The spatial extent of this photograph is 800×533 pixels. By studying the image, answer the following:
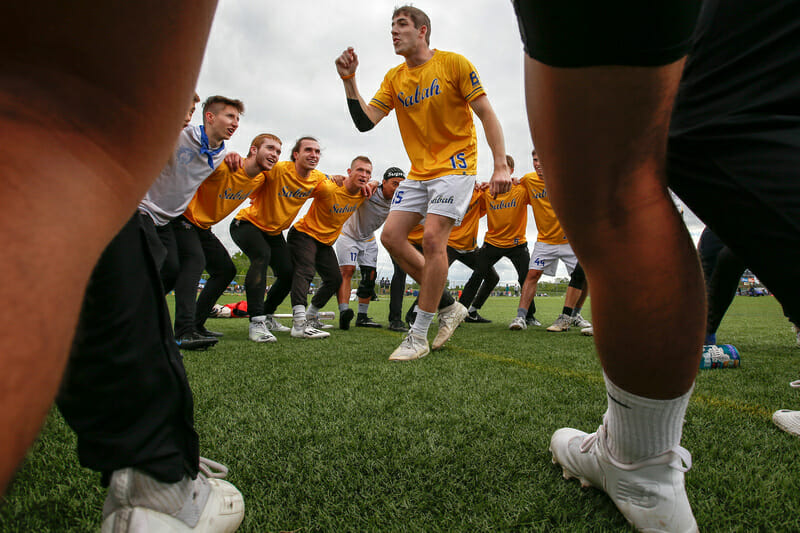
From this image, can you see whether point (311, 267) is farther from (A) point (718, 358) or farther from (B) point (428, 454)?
(B) point (428, 454)

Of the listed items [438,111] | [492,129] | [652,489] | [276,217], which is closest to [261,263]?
[276,217]

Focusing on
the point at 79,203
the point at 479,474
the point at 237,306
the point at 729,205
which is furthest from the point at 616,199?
the point at 237,306

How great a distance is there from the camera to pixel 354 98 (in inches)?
126

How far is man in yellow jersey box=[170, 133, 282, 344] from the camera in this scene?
146 inches

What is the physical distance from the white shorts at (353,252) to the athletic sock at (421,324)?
370 centimetres

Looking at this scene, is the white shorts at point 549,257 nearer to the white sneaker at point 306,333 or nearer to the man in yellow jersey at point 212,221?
the white sneaker at point 306,333

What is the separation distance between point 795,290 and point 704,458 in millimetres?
731

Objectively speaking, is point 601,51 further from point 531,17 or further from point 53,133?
point 53,133

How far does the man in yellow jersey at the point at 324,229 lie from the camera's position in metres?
5.02

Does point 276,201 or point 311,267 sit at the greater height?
point 276,201

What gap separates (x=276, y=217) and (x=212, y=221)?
70 centimetres

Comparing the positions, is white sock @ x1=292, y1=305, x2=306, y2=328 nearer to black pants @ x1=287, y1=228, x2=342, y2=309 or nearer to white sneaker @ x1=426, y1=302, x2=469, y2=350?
black pants @ x1=287, y1=228, x2=342, y2=309

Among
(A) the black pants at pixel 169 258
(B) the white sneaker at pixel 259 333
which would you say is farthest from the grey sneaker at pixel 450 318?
(A) the black pants at pixel 169 258

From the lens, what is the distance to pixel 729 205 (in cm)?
69
